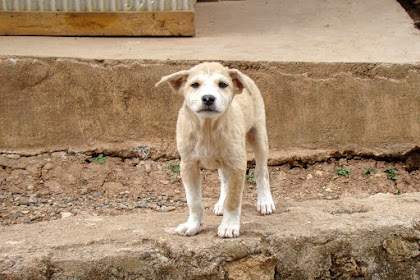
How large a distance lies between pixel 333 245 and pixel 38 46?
4640mm

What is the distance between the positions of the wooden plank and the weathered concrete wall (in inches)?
50.4

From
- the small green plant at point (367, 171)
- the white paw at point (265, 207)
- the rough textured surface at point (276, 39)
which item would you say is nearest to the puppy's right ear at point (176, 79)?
the white paw at point (265, 207)

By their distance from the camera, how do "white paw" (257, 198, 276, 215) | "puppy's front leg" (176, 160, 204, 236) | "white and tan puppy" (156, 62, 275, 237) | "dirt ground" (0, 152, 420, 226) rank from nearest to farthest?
1. "white and tan puppy" (156, 62, 275, 237)
2. "puppy's front leg" (176, 160, 204, 236)
3. "white paw" (257, 198, 276, 215)
4. "dirt ground" (0, 152, 420, 226)

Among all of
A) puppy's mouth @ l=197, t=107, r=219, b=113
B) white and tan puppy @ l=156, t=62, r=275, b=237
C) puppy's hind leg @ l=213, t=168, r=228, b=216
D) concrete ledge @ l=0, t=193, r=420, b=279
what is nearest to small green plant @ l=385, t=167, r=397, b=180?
concrete ledge @ l=0, t=193, r=420, b=279

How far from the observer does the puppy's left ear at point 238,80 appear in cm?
416

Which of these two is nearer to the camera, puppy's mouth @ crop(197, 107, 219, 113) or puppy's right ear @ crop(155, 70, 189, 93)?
puppy's mouth @ crop(197, 107, 219, 113)

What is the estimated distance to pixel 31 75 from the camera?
639cm

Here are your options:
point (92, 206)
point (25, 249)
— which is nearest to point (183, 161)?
point (25, 249)

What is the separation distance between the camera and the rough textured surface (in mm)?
6727

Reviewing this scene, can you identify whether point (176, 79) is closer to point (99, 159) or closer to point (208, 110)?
point (208, 110)

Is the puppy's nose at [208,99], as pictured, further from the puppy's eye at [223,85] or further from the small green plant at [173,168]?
the small green plant at [173,168]

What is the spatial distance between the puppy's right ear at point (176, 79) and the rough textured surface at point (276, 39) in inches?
87.9

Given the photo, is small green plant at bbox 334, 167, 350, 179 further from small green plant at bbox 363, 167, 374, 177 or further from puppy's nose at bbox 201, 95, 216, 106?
puppy's nose at bbox 201, 95, 216, 106

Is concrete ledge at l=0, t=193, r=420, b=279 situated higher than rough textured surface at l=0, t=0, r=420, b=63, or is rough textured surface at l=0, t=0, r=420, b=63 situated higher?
rough textured surface at l=0, t=0, r=420, b=63
